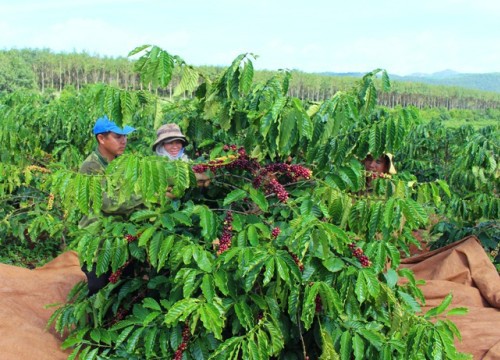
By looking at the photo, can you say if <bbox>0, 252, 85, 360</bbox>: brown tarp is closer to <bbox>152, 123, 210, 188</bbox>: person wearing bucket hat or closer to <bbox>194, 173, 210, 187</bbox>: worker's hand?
<bbox>152, 123, 210, 188</bbox>: person wearing bucket hat

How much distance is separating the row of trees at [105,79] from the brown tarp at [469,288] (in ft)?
89.8

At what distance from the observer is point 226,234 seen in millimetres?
2201

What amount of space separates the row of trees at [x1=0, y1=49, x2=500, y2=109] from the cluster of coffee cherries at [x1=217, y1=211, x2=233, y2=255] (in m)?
29.6

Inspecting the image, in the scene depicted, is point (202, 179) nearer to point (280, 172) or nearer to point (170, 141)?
point (280, 172)

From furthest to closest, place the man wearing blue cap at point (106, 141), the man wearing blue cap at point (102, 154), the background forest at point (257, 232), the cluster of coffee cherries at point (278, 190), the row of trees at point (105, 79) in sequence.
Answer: the row of trees at point (105, 79)
the man wearing blue cap at point (106, 141)
the man wearing blue cap at point (102, 154)
the cluster of coffee cherries at point (278, 190)
the background forest at point (257, 232)

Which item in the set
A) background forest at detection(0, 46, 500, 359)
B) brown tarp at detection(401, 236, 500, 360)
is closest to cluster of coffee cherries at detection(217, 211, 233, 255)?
background forest at detection(0, 46, 500, 359)

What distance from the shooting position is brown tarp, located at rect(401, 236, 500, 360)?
9.90ft

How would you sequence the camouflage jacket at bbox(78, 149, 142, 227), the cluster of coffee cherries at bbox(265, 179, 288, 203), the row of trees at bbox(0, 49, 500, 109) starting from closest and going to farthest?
the cluster of coffee cherries at bbox(265, 179, 288, 203) < the camouflage jacket at bbox(78, 149, 142, 227) < the row of trees at bbox(0, 49, 500, 109)

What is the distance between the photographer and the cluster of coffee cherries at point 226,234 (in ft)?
7.01

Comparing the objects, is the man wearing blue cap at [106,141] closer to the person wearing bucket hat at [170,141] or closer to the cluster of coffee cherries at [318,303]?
the person wearing bucket hat at [170,141]

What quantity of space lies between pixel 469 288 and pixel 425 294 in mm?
315

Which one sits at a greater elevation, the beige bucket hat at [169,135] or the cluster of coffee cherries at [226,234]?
the beige bucket hat at [169,135]

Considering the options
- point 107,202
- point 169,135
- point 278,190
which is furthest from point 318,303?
point 169,135

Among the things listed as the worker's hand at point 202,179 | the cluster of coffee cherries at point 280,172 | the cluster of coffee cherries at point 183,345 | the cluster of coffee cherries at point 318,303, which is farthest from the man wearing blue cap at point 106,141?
the cluster of coffee cherries at point 318,303
